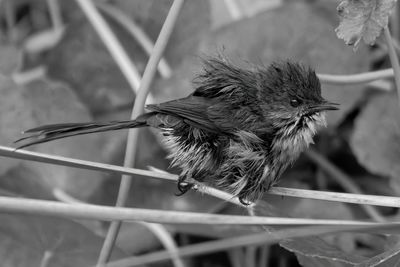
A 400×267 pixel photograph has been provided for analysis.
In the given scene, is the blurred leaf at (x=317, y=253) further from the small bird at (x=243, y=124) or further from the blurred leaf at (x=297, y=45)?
the blurred leaf at (x=297, y=45)

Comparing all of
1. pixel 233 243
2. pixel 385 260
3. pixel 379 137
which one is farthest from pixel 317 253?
pixel 379 137

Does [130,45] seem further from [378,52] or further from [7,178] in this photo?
[378,52]

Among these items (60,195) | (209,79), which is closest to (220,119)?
(209,79)

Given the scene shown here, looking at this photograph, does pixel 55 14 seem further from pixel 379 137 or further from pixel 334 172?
pixel 379 137

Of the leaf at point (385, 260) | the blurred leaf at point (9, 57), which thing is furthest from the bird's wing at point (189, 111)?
the blurred leaf at point (9, 57)

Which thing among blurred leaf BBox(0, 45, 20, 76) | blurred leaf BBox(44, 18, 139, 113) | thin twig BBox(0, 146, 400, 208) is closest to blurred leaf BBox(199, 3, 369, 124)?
blurred leaf BBox(44, 18, 139, 113)

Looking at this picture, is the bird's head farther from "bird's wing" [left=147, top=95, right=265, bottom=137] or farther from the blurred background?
the blurred background
